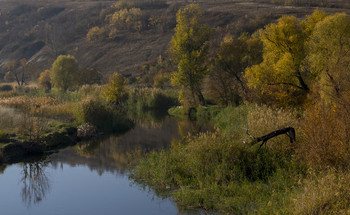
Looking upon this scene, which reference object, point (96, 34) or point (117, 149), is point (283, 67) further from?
point (96, 34)

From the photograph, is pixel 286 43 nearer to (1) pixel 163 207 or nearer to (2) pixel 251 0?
(1) pixel 163 207

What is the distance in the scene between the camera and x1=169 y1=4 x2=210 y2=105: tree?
36094 mm

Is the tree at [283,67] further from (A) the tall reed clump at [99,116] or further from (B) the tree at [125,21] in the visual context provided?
(B) the tree at [125,21]

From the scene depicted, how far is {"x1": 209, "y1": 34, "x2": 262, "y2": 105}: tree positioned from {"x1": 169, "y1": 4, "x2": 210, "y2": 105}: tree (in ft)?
4.88

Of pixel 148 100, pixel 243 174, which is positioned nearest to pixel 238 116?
pixel 243 174

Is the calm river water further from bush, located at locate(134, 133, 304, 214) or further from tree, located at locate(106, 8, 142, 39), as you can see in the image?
tree, located at locate(106, 8, 142, 39)

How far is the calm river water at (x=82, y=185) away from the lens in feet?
42.2

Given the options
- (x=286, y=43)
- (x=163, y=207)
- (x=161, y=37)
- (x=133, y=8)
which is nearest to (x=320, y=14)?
(x=286, y=43)

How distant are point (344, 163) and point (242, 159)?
3.15 metres

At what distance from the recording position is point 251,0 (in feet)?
377

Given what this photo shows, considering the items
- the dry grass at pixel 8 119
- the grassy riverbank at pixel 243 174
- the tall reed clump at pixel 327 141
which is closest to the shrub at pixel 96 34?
the dry grass at pixel 8 119

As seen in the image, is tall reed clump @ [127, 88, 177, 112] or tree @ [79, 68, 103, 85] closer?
tall reed clump @ [127, 88, 177, 112]

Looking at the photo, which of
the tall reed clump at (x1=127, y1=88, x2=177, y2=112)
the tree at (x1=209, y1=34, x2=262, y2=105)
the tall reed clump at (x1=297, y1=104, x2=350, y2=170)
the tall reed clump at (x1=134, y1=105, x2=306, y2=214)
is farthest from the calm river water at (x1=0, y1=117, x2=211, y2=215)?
the tall reed clump at (x1=127, y1=88, x2=177, y2=112)

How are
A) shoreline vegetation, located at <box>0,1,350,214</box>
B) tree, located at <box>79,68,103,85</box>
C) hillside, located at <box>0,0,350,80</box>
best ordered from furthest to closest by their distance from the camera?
hillside, located at <box>0,0,350,80</box>, tree, located at <box>79,68,103,85</box>, shoreline vegetation, located at <box>0,1,350,214</box>
